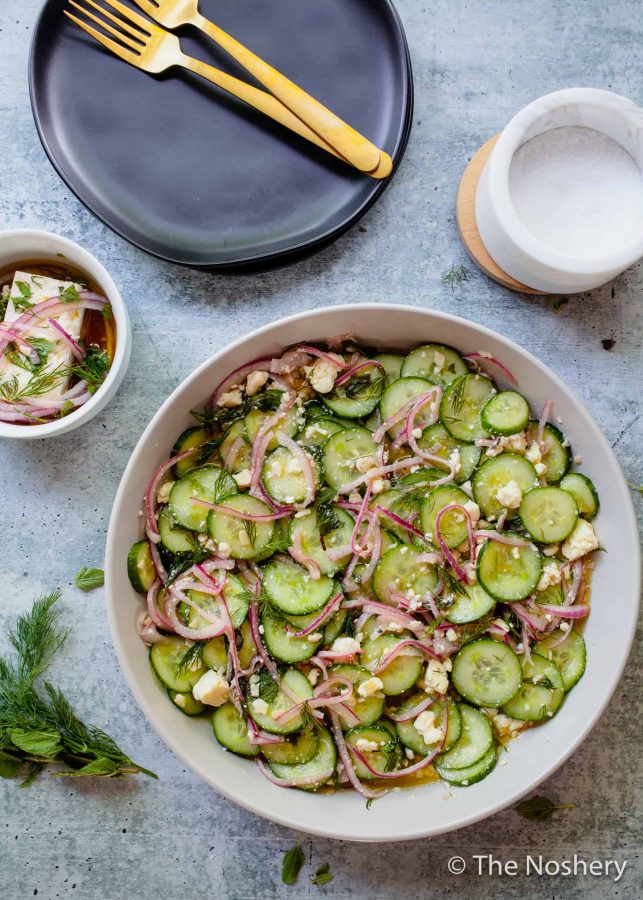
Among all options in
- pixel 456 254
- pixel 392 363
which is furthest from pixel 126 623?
pixel 456 254

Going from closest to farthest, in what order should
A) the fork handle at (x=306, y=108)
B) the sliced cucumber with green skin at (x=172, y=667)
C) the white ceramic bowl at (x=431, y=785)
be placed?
the white ceramic bowl at (x=431, y=785) < the sliced cucumber with green skin at (x=172, y=667) < the fork handle at (x=306, y=108)

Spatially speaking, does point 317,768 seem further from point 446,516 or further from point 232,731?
point 446,516

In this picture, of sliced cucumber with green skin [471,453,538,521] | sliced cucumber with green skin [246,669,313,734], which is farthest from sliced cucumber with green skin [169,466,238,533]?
sliced cucumber with green skin [471,453,538,521]

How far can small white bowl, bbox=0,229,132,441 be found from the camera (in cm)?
205

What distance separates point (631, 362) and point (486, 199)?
2.25 ft

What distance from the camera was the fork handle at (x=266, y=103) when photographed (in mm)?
2109

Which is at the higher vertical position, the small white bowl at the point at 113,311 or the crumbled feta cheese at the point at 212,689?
the small white bowl at the point at 113,311

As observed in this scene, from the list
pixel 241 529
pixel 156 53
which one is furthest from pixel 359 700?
pixel 156 53

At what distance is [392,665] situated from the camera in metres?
1.94

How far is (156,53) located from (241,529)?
1.40 meters

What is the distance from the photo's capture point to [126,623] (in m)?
1.92

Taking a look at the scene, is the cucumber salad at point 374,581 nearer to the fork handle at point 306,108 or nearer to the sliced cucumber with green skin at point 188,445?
the sliced cucumber with green skin at point 188,445

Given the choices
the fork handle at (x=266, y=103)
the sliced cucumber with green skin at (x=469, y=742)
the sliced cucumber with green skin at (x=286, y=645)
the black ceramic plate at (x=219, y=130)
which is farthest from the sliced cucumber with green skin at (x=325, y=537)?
the fork handle at (x=266, y=103)

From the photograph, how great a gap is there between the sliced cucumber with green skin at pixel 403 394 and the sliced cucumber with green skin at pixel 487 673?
1.99ft
